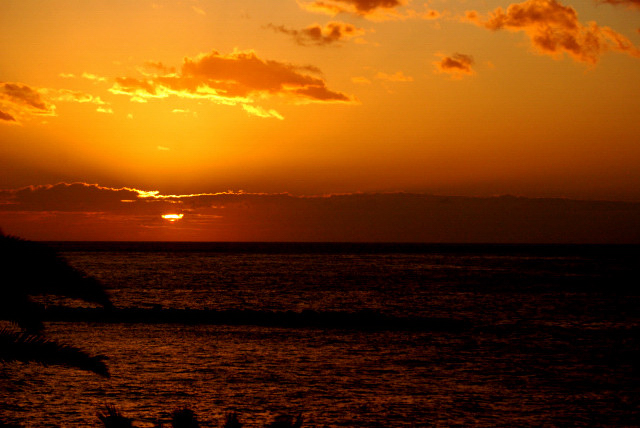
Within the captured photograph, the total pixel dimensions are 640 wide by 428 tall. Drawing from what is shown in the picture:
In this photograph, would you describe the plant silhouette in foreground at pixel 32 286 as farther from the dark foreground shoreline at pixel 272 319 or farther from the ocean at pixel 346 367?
the dark foreground shoreline at pixel 272 319

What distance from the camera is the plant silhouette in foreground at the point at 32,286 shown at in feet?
27.1

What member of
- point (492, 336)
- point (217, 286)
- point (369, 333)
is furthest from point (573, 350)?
point (217, 286)

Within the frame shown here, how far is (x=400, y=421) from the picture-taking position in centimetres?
2152

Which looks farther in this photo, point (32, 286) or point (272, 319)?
point (272, 319)

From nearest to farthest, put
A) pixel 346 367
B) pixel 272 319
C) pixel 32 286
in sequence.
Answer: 1. pixel 32 286
2. pixel 346 367
3. pixel 272 319

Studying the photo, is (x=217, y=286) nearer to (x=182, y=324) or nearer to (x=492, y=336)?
(x=182, y=324)

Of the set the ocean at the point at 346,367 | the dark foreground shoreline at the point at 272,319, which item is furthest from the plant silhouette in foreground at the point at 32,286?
the dark foreground shoreline at the point at 272,319

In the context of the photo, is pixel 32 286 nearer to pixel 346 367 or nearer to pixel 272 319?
pixel 346 367

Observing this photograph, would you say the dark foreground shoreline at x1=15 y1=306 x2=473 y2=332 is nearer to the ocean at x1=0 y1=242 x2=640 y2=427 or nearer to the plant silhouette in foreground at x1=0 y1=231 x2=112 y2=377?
the ocean at x1=0 y1=242 x2=640 y2=427

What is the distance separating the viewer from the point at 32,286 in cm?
855

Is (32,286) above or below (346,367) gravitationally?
above

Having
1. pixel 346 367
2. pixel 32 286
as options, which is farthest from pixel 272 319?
pixel 32 286

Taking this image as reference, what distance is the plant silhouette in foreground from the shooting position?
825 centimetres

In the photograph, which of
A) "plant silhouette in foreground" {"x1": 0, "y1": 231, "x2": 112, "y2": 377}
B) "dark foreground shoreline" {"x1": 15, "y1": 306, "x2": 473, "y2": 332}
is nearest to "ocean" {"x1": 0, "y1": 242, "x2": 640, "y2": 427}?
"dark foreground shoreline" {"x1": 15, "y1": 306, "x2": 473, "y2": 332}
